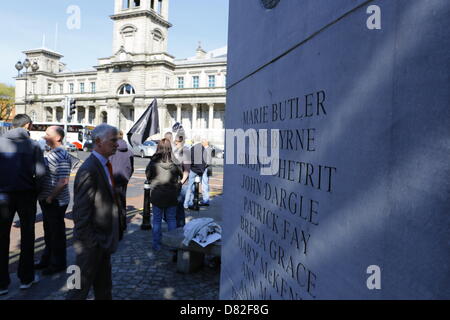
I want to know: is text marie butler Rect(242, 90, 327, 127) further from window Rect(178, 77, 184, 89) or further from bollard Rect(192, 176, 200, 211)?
window Rect(178, 77, 184, 89)

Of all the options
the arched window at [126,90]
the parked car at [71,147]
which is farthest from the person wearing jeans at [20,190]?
the arched window at [126,90]

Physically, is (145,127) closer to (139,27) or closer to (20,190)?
(20,190)

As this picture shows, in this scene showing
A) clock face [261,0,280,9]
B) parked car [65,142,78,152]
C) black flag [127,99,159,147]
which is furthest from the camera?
parked car [65,142,78,152]

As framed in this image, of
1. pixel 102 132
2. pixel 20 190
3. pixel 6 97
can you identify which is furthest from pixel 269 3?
pixel 6 97

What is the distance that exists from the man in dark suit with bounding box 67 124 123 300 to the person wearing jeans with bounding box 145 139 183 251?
226 centimetres

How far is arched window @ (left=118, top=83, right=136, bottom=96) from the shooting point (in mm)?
51188

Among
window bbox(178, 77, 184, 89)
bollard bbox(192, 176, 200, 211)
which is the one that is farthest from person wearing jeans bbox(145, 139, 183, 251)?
window bbox(178, 77, 184, 89)

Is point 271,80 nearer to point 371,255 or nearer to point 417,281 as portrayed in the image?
point 371,255

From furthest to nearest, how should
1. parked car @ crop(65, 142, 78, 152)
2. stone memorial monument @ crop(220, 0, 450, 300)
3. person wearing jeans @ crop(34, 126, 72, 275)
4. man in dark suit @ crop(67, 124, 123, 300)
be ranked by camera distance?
parked car @ crop(65, 142, 78, 152), person wearing jeans @ crop(34, 126, 72, 275), man in dark suit @ crop(67, 124, 123, 300), stone memorial monument @ crop(220, 0, 450, 300)

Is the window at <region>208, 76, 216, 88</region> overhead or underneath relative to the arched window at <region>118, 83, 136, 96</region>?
overhead

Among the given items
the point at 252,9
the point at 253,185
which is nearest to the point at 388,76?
the point at 253,185

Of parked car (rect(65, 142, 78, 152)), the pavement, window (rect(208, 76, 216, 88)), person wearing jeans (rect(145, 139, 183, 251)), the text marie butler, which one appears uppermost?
window (rect(208, 76, 216, 88))

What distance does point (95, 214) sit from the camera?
2955 millimetres
